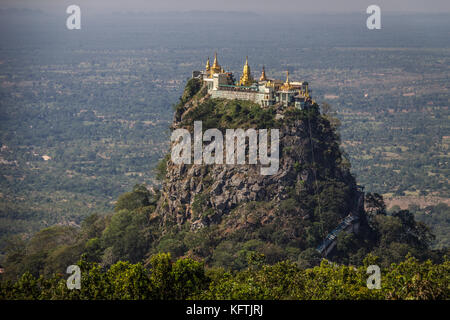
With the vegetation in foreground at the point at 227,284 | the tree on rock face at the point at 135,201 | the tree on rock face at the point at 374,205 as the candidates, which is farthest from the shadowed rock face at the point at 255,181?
the vegetation in foreground at the point at 227,284

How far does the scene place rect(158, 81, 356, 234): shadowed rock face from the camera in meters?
51.4

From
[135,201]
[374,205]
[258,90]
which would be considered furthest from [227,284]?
[374,205]

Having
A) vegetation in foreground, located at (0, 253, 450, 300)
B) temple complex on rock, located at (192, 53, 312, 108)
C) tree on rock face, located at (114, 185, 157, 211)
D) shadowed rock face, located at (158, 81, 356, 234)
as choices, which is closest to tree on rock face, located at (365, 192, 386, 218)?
shadowed rock face, located at (158, 81, 356, 234)

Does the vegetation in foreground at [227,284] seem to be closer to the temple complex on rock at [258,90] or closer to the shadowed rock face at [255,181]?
the shadowed rock face at [255,181]

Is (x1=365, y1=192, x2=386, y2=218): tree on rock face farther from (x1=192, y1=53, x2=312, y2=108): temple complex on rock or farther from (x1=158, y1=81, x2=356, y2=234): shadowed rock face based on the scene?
(x1=192, y1=53, x2=312, y2=108): temple complex on rock

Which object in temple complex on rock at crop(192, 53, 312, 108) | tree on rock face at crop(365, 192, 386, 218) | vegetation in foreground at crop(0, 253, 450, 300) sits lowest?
tree on rock face at crop(365, 192, 386, 218)

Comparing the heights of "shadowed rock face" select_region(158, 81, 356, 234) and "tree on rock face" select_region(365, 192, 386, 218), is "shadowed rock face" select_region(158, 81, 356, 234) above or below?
above

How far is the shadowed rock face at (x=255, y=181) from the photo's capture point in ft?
169

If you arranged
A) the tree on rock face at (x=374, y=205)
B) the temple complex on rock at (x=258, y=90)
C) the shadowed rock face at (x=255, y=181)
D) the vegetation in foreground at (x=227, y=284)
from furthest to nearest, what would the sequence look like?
1. the tree on rock face at (x=374, y=205)
2. the temple complex on rock at (x=258, y=90)
3. the shadowed rock face at (x=255, y=181)
4. the vegetation in foreground at (x=227, y=284)

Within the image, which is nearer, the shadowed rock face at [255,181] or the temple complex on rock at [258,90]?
the shadowed rock face at [255,181]

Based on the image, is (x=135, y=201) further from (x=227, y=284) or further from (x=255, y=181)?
(x=227, y=284)

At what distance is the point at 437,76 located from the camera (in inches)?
7864

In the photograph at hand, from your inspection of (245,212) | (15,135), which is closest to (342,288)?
(245,212)

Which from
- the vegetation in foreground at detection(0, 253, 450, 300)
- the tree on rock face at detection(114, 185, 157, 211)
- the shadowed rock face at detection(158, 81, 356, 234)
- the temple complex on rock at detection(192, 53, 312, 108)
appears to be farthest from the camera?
the tree on rock face at detection(114, 185, 157, 211)
